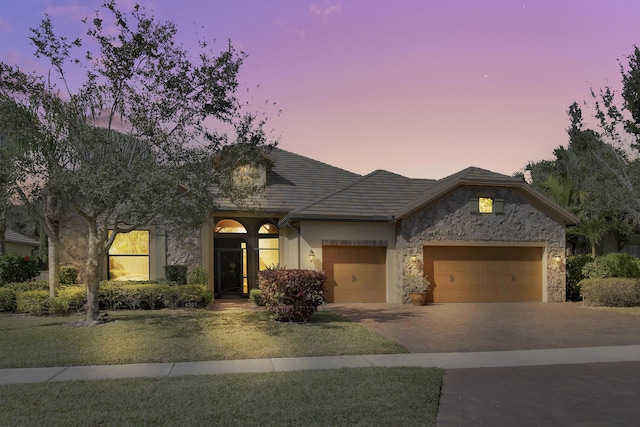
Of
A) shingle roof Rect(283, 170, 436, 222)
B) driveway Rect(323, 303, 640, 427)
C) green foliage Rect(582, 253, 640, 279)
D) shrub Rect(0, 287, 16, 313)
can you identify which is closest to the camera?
driveway Rect(323, 303, 640, 427)

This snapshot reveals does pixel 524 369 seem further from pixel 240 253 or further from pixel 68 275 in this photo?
pixel 68 275

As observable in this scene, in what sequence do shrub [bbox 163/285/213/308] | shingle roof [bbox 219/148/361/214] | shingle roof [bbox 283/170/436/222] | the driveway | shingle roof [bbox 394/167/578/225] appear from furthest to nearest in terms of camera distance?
shingle roof [bbox 219/148/361/214] < shingle roof [bbox 394/167/578/225] < shingle roof [bbox 283/170/436/222] < shrub [bbox 163/285/213/308] < the driveway

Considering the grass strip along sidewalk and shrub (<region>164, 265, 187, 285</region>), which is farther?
shrub (<region>164, 265, 187, 285</region>)

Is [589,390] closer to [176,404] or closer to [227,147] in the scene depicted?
[176,404]

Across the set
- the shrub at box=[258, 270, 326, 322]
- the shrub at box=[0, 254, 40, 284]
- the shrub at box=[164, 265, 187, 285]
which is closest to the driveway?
the shrub at box=[258, 270, 326, 322]

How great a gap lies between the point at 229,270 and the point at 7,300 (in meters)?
7.99

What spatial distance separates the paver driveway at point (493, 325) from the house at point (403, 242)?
1035 mm

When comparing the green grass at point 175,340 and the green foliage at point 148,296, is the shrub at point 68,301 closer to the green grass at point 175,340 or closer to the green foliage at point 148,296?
the green grass at point 175,340

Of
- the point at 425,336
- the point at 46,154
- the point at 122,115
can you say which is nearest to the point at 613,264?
the point at 425,336

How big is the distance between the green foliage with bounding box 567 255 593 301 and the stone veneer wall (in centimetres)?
65

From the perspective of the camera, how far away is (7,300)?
15.9m

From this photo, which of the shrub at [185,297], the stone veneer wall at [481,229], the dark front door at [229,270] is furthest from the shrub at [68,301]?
the stone veneer wall at [481,229]

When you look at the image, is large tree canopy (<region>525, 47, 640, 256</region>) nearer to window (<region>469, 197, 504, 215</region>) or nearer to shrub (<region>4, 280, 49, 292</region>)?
window (<region>469, 197, 504, 215</region>)

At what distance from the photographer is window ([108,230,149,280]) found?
18969 millimetres
